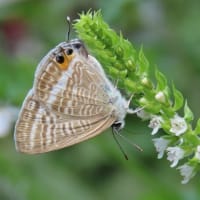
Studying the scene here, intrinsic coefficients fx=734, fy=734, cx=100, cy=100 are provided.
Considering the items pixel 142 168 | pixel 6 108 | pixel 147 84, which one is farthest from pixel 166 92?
pixel 6 108

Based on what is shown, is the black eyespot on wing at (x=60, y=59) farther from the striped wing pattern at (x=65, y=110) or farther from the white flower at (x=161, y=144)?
the white flower at (x=161, y=144)

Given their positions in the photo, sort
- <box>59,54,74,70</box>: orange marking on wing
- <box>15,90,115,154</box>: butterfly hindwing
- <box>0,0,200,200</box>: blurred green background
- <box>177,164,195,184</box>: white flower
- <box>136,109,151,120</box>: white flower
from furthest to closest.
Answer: <box>0,0,200,200</box>: blurred green background < <box>15,90,115,154</box>: butterfly hindwing < <box>59,54,74,70</box>: orange marking on wing < <box>136,109,151,120</box>: white flower < <box>177,164,195,184</box>: white flower

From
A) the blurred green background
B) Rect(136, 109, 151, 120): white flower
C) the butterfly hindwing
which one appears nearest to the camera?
Rect(136, 109, 151, 120): white flower

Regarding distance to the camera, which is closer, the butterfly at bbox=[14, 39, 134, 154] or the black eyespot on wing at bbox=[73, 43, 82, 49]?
the black eyespot on wing at bbox=[73, 43, 82, 49]

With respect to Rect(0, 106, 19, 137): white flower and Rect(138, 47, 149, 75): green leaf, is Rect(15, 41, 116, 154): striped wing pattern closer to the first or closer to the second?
Rect(138, 47, 149, 75): green leaf

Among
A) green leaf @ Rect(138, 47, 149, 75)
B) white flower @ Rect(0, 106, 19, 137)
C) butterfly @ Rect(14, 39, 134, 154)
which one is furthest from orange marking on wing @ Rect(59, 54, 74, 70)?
white flower @ Rect(0, 106, 19, 137)

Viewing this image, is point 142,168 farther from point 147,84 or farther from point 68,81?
point 147,84

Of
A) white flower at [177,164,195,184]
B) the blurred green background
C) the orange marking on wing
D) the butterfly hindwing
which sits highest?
the orange marking on wing
